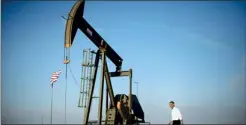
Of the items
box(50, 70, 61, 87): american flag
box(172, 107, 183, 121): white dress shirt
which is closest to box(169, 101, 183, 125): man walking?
box(172, 107, 183, 121): white dress shirt

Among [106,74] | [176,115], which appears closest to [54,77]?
[106,74]

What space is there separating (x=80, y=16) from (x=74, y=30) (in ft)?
2.63

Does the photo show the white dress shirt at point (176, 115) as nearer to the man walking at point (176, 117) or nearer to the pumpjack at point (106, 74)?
the man walking at point (176, 117)

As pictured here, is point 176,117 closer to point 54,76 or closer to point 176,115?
point 176,115

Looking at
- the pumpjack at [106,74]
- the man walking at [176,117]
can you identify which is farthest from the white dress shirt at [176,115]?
the pumpjack at [106,74]

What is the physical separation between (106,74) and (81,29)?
2.47 m

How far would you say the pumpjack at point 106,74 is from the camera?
38.4 ft

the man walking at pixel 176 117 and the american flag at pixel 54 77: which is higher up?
the american flag at pixel 54 77

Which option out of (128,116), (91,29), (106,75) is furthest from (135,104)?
(91,29)

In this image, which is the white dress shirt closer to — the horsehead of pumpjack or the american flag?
the horsehead of pumpjack

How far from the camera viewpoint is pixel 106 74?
13445 mm

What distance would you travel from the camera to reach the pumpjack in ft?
38.4

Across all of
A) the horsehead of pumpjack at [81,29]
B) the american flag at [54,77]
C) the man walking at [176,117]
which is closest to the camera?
the man walking at [176,117]

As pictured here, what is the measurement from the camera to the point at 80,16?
40.1ft
